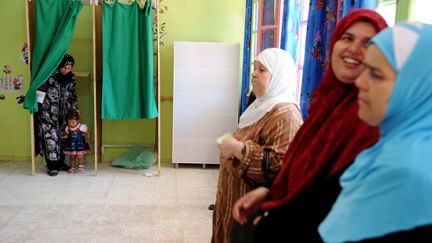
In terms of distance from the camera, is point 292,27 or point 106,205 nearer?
point 292,27

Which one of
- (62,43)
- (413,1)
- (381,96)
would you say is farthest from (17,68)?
(381,96)

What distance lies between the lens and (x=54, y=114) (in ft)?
12.9

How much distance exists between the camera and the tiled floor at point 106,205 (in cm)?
259

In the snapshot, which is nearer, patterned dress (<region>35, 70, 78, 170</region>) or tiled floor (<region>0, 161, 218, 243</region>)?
tiled floor (<region>0, 161, 218, 243</region>)

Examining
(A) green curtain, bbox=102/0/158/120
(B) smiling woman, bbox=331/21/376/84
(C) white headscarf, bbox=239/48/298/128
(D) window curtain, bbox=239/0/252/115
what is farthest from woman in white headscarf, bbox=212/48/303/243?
(A) green curtain, bbox=102/0/158/120

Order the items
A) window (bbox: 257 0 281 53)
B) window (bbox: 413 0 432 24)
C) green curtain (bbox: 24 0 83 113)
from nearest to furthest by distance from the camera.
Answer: window (bbox: 413 0 432 24) → window (bbox: 257 0 281 53) → green curtain (bbox: 24 0 83 113)

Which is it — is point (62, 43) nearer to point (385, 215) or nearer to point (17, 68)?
point (17, 68)

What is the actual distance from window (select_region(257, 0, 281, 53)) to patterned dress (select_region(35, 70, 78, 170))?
81.2 inches

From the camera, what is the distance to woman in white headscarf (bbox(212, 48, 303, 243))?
139cm

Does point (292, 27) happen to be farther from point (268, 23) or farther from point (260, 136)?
point (260, 136)

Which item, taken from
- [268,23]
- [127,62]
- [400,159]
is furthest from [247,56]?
[400,159]

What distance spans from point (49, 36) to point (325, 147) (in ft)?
11.6

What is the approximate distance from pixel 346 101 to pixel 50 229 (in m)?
2.37

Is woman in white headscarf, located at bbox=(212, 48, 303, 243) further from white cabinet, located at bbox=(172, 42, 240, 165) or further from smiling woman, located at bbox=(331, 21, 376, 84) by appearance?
white cabinet, located at bbox=(172, 42, 240, 165)
